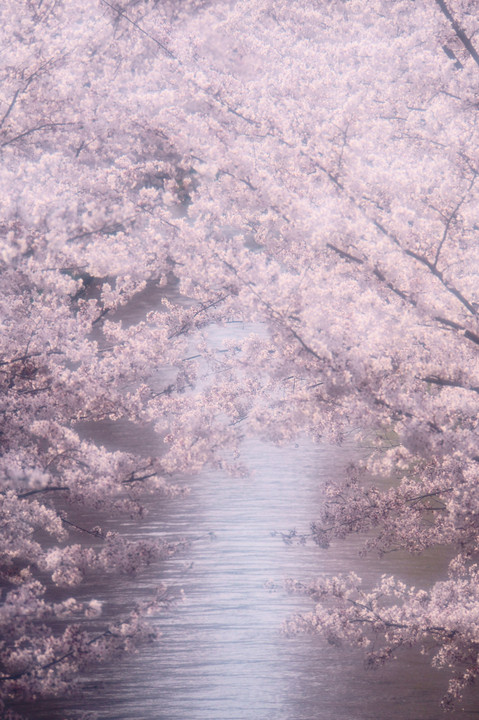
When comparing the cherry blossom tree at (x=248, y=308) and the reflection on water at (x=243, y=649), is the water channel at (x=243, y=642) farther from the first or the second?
the cherry blossom tree at (x=248, y=308)

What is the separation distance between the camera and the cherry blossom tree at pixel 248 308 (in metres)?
4.37

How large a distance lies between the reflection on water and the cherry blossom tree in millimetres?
595

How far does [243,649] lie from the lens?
21.5 feet

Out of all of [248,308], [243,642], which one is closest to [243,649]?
[243,642]

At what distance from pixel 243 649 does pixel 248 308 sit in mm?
3119

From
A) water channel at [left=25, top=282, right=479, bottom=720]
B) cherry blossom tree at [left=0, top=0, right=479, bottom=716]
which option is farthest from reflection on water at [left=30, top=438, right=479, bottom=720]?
cherry blossom tree at [left=0, top=0, right=479, bottom=716]

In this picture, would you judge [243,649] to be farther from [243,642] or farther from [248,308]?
[248,308]

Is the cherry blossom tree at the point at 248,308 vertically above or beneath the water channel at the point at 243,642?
above

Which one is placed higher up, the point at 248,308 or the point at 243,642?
the point at 248,308

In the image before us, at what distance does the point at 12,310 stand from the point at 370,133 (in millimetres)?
3704

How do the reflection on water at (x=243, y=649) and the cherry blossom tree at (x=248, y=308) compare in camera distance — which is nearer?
the cherry blossom tree at (x=248, y=308)

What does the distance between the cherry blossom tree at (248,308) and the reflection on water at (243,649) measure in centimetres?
60

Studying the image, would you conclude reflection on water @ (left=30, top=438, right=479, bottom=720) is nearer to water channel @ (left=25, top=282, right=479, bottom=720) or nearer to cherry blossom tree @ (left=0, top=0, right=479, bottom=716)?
water channel @ (left=25, top=282, right=479, bottom=720)

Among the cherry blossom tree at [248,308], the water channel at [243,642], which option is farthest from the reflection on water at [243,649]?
the cherry blossom tree at [248,308]
